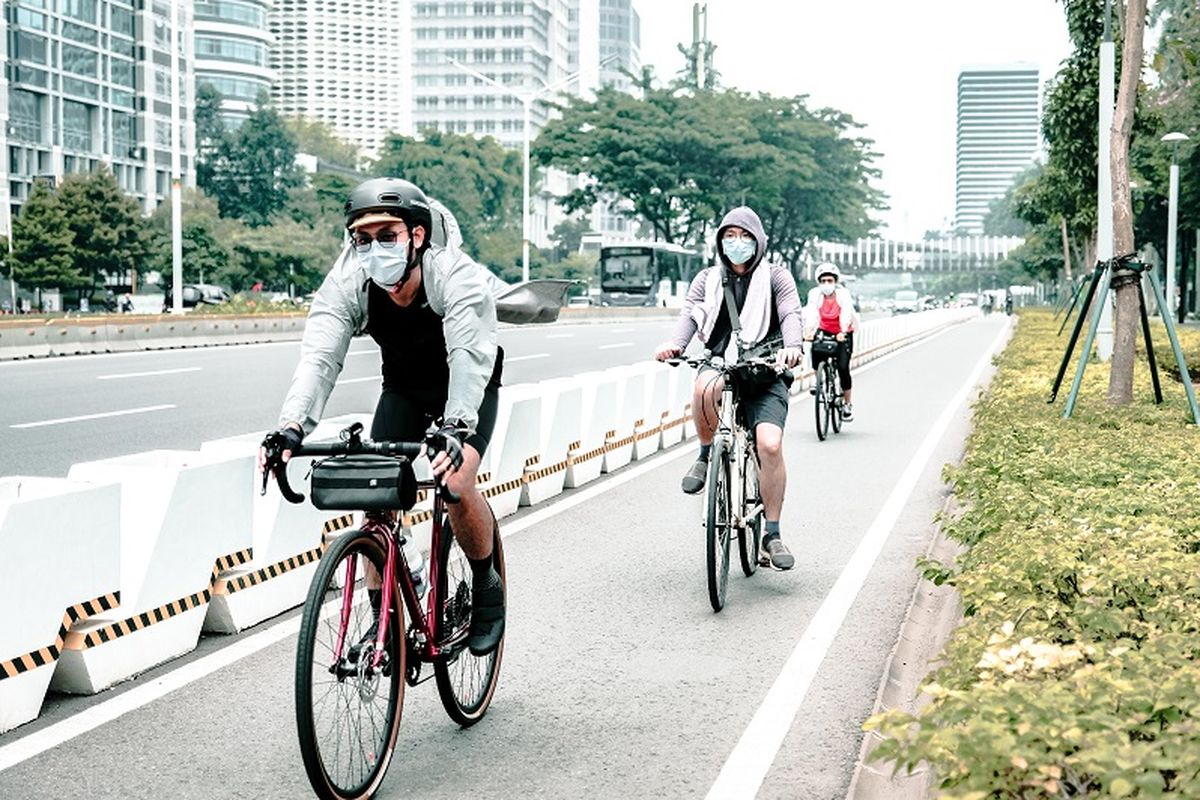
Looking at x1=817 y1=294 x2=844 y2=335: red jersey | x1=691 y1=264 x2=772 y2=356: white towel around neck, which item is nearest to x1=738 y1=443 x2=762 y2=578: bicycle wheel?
x1=691 y1=264 x2=772 y2=356: white towel around neck

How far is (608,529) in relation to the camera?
998cm

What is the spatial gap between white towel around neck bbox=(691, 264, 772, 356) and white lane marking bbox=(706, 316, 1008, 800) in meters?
1.35

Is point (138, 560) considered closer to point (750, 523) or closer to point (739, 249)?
point (750, 523)

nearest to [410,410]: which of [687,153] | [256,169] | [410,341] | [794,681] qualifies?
[410,341]

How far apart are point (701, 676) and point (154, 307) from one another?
55.3m

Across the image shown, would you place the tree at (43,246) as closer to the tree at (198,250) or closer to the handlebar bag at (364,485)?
the tree at (198,250)

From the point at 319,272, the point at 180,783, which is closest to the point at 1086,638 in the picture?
the point at 180,783

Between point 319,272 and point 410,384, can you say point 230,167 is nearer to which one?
point 319,272

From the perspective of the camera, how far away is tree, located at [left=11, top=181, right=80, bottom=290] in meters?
60.4

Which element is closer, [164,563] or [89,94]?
[164,563]

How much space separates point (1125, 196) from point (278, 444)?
10.5 metres

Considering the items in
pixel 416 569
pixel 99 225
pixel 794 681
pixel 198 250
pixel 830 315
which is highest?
pixel 99 225

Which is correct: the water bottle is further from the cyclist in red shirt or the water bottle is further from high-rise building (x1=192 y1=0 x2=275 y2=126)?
high-rise building (x1=192 y1=0 x2=275 y2=126)

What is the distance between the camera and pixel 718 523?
24.0 feet
